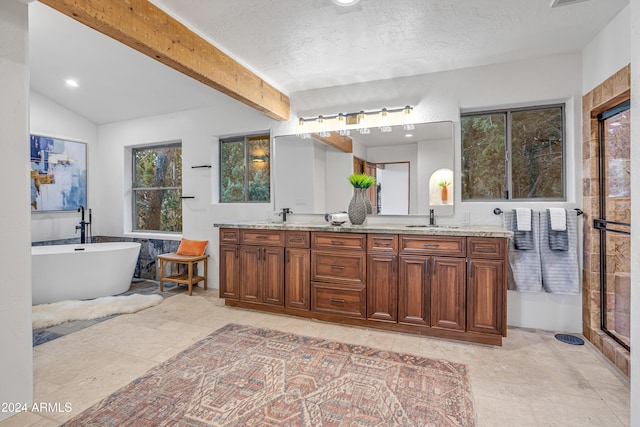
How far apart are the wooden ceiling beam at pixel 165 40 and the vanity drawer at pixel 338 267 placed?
1.74 meters

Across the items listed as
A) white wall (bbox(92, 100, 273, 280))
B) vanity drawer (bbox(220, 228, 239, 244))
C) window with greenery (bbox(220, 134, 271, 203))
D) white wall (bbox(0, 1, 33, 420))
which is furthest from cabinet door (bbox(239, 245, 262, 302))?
white wall (bbox(0, 1, 33, 420))

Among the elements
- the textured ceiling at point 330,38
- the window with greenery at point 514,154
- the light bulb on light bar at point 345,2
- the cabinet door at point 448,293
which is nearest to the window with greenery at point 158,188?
the textured ceiling at point 330,38

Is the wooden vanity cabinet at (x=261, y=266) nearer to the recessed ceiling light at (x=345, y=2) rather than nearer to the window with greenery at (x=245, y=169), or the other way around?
the window with greenery at (x=245, y=169)

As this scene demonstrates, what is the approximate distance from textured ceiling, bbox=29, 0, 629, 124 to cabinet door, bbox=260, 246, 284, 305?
188 centimetres

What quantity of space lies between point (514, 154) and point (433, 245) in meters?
1.36

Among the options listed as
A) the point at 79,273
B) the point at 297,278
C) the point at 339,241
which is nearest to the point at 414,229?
the point at 339,241

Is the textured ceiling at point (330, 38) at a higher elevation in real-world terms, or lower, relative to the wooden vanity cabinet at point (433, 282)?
higher

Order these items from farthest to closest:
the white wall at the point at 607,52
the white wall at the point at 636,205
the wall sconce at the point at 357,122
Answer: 1. the wall sconce at the point at 357,122
2. the white wall at the point at 607,52
3. the white wall at the point at 636,205

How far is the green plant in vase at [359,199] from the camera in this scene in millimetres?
3377

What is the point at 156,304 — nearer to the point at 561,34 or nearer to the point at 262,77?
the point at 262,77

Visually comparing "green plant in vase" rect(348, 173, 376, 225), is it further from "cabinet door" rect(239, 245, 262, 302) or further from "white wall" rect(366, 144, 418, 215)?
"cabinet door" rect(239, 245, 262, 302)

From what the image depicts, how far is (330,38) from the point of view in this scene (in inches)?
104

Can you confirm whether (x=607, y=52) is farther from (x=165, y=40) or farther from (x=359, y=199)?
(x=165, y=40)

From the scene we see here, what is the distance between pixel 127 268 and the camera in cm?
428
